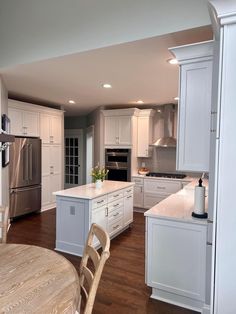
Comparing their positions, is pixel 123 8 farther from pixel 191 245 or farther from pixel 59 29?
pixel 191 245

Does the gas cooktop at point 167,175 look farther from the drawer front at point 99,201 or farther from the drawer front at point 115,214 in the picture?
the drawer front at point 99,201

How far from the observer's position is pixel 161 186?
5199mm

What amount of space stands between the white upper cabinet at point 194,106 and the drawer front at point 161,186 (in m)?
2.96

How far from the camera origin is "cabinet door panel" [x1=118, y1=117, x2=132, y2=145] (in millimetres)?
5590

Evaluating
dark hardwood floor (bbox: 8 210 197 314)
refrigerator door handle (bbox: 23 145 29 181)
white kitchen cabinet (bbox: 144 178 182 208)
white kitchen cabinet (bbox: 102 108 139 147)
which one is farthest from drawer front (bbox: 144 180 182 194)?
refrigerator door handle (bbox: 23 145 29 181)

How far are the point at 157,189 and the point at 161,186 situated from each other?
0.39ft

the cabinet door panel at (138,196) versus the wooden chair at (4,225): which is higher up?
the wooden chair at (4,225)

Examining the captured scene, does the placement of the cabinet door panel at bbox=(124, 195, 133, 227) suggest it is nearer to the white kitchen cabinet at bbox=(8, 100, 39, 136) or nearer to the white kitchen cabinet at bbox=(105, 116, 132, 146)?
the white kitchen cabinet at bbox=(105, 116, 132, 146)

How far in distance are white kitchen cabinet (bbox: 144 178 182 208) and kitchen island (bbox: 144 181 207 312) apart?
2668 millimetres

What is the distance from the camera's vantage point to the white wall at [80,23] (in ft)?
7.07

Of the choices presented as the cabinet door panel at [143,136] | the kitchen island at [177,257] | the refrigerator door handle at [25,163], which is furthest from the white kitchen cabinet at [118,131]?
the kitchen island at [177,257]

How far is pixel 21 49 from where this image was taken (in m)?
3.08

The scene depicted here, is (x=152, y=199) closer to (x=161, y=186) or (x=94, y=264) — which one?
(x=161, y=186)

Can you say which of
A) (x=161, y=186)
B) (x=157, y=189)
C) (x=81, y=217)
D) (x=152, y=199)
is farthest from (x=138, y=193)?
(x=81, y=217)
